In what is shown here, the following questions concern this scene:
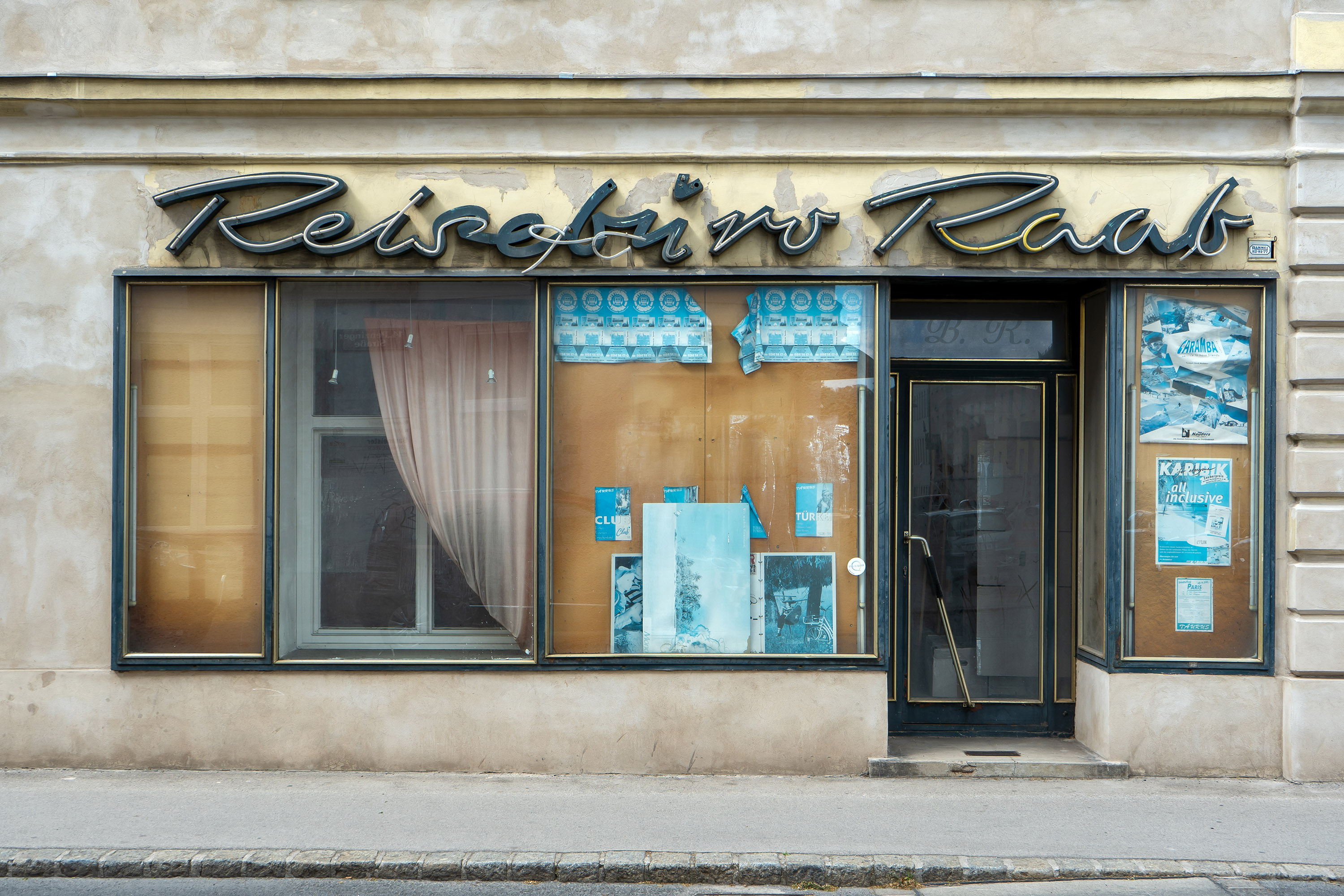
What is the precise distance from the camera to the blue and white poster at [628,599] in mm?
6770

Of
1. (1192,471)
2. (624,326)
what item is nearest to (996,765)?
(1192,471)

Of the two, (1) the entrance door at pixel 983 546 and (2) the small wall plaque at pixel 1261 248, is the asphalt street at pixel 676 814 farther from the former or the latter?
(2) the small wall plaque at pixel 1261 248

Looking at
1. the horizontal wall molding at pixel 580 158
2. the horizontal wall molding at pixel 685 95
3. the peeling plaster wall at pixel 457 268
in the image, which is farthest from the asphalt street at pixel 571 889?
the horizontal wall molding at pixel 685 95

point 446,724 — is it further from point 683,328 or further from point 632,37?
point 632,37

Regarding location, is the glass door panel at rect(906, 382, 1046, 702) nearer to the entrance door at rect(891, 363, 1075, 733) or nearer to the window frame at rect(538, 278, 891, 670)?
the entrance door at rect(891, 363, 1075, 733)

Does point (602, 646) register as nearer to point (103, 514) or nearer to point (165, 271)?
point (103, 514)

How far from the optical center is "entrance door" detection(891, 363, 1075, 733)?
7.29 metres

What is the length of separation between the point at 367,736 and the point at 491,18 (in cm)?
497

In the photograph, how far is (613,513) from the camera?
680 cm

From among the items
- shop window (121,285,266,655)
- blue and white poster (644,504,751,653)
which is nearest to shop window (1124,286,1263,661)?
blue and white poster (644,504,751,653)

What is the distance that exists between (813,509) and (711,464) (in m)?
0.78

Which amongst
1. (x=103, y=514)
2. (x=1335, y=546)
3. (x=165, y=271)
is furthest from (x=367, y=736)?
(x=1335, y=546)

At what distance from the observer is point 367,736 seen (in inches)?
260

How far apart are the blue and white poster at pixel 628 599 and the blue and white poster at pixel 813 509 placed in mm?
1136
